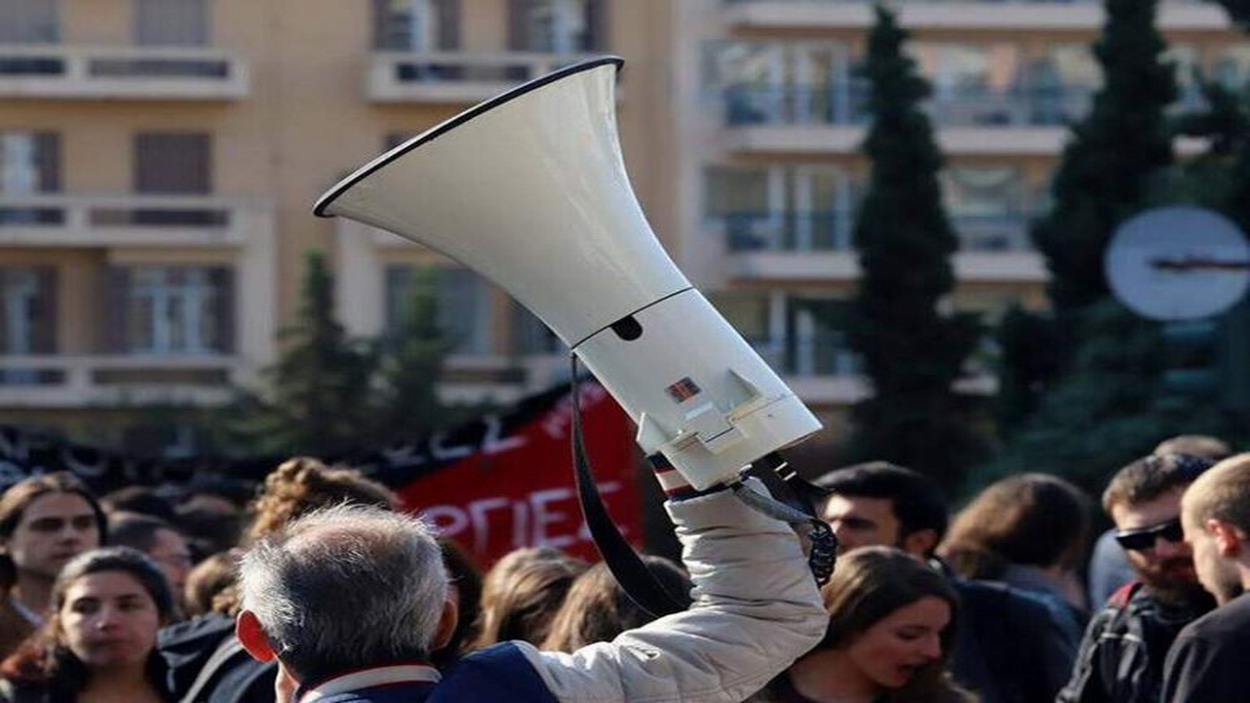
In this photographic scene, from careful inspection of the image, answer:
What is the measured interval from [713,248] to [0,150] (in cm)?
1073

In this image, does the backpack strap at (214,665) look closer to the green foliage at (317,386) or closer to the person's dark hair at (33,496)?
the person's dark hair at (33,496)

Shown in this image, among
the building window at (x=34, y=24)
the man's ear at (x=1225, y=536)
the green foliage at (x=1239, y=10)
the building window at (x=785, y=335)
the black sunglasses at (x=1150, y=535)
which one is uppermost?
the building window at (x=34, y=24)

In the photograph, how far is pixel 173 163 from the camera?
3953 cm

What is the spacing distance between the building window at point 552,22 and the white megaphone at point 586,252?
121 feet

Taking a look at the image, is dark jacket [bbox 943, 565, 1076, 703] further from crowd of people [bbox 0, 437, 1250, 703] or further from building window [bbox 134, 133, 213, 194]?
building window [bbox 134, 133, 213, 194]

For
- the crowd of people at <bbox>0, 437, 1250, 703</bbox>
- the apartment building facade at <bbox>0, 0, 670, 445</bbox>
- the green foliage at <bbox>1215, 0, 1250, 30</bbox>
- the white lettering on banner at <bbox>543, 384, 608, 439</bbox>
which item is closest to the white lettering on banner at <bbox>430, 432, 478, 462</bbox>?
the white lettering on banner at <bbox>543, 384, 608, 439</bbox>

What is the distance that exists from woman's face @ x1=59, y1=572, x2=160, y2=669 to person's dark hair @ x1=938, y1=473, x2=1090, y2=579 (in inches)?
88.5

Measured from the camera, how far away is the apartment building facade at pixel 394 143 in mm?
38969

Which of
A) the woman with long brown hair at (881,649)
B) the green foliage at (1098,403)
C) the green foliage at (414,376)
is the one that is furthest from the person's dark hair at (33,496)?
the green foliage at (414,376)

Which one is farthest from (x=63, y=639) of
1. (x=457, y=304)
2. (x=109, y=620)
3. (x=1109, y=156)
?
(x=457, y=304)

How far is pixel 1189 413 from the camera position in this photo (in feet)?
56.5

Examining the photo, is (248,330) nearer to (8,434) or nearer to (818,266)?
(818,266)

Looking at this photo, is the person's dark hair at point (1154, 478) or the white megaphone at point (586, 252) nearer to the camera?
the white megaphone at point (586, 252)

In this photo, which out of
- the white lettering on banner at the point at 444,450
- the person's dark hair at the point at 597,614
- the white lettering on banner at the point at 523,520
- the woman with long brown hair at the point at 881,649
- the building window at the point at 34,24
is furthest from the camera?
the building window at the point at 34,24
